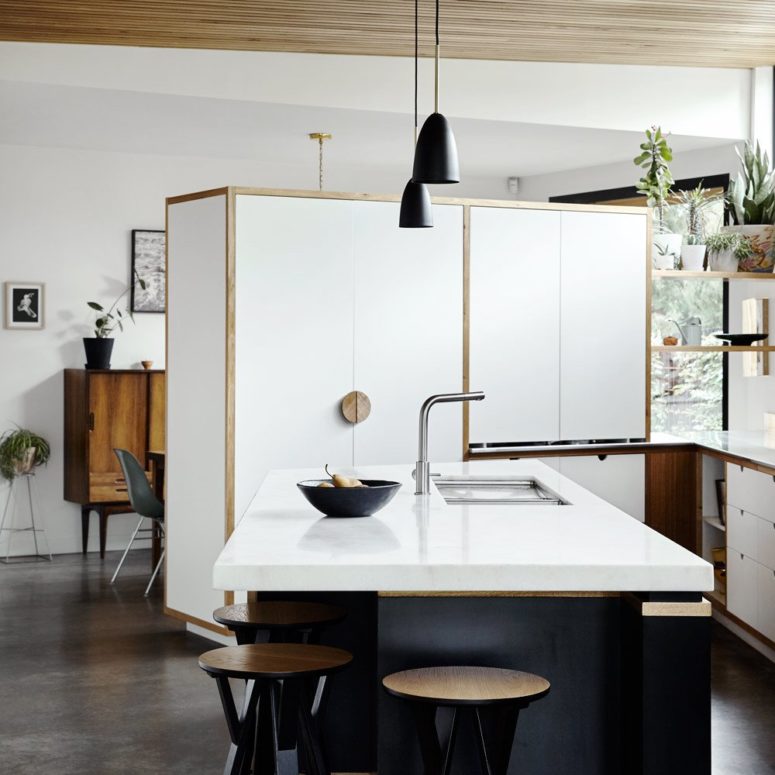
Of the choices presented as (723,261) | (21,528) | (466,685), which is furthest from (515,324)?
(21,528)

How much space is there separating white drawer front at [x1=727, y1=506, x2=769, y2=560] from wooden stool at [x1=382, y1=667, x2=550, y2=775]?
9.43 ft

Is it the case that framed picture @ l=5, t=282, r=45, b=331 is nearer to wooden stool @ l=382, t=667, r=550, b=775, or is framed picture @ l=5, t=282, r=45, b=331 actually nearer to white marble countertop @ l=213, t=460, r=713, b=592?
white marble countertop @ l=213, t=460, r=713, b=592

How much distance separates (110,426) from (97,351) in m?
0.55

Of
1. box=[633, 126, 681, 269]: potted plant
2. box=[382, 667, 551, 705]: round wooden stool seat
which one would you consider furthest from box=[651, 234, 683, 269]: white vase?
box=[382, 667, 551, 705]: round wooden stool seat

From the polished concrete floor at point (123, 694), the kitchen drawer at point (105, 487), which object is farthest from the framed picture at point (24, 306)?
the polished concrete floor at point (123, 694)

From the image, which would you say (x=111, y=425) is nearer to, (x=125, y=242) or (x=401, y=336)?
(x=125, y=242)

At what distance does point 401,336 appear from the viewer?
17.4ft

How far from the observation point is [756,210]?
6090 mm

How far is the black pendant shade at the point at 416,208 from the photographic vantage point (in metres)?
Result: 4.09

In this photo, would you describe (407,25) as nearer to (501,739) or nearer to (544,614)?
(544,614)

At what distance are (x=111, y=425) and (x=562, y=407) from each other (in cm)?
310

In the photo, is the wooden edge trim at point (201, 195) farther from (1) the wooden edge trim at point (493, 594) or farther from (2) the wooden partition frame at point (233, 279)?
(1) the wooden edge trim at point (493, 594)

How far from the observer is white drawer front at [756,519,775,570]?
15.4 feet


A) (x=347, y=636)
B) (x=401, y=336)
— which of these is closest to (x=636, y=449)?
(x=401, y=336)
